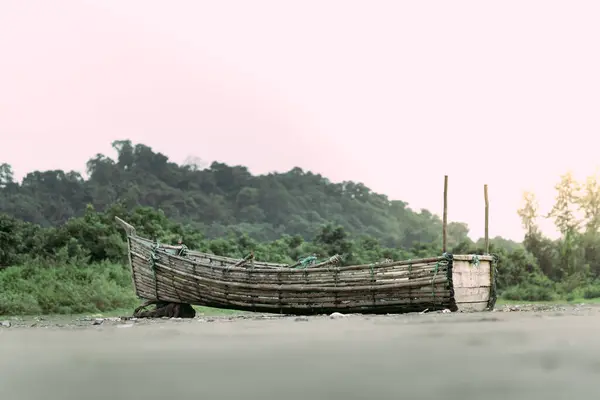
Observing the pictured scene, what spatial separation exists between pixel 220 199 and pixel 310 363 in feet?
182

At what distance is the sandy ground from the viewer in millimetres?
5316

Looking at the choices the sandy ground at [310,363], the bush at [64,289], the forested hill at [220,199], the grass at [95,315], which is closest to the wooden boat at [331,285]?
the grass at [95,315]

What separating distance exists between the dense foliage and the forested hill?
0.31ft

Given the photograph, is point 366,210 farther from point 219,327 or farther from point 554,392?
point 554,392

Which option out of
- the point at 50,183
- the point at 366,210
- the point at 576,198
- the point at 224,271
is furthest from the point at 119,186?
the point at 224,271

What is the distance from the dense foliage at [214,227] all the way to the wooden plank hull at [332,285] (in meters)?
2.58

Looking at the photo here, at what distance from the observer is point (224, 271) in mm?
17734

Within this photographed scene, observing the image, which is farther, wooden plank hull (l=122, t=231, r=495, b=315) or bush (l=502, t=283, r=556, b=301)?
bush (l=502, t=283, r=556, b=301)

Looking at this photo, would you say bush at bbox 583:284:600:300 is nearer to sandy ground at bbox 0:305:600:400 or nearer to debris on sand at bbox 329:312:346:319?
debris on sand at bbox 329:312:346:319

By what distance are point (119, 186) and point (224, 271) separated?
40.9 meters

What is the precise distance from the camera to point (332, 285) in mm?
16812

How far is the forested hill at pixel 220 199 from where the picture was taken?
52.6m

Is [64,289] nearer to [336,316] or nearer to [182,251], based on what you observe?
[182,251]

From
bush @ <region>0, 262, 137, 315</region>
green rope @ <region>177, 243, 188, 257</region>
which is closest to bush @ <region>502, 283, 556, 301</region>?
green rope @ <region>177, 243, 188, 257</region>
